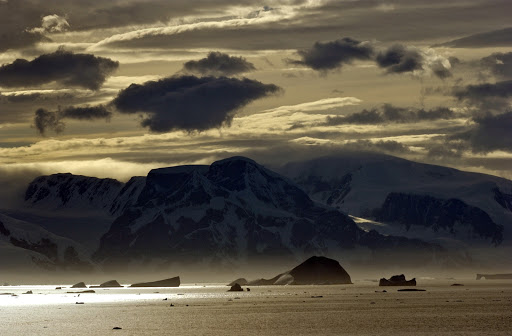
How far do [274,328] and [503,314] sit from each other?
51924 mm

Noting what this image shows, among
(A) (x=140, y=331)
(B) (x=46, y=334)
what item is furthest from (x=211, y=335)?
(B) (x=46, y=334)

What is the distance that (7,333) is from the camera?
16025 cm

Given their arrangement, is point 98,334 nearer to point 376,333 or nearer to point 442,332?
point 376,333

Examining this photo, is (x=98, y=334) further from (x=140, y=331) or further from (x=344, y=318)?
(x=344, y=318)

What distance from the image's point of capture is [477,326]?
16012cm

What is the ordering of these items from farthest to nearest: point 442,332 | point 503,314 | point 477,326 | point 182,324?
1. point 503,314
2. point 182,324
3. point 477,326
4. point 442,332

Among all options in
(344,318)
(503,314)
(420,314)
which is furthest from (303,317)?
(503,314)

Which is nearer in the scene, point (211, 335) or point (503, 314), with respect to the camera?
point (211, 335)

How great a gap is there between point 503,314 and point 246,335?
64.4 meters

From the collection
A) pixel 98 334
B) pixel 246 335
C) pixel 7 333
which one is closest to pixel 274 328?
pixel 246 335

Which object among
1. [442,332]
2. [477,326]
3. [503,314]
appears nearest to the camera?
[442,332]

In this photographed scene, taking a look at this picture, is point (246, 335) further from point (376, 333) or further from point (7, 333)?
point (7, 333)

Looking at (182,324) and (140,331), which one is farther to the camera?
(182,324)

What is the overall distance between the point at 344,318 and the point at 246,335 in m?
44.7
